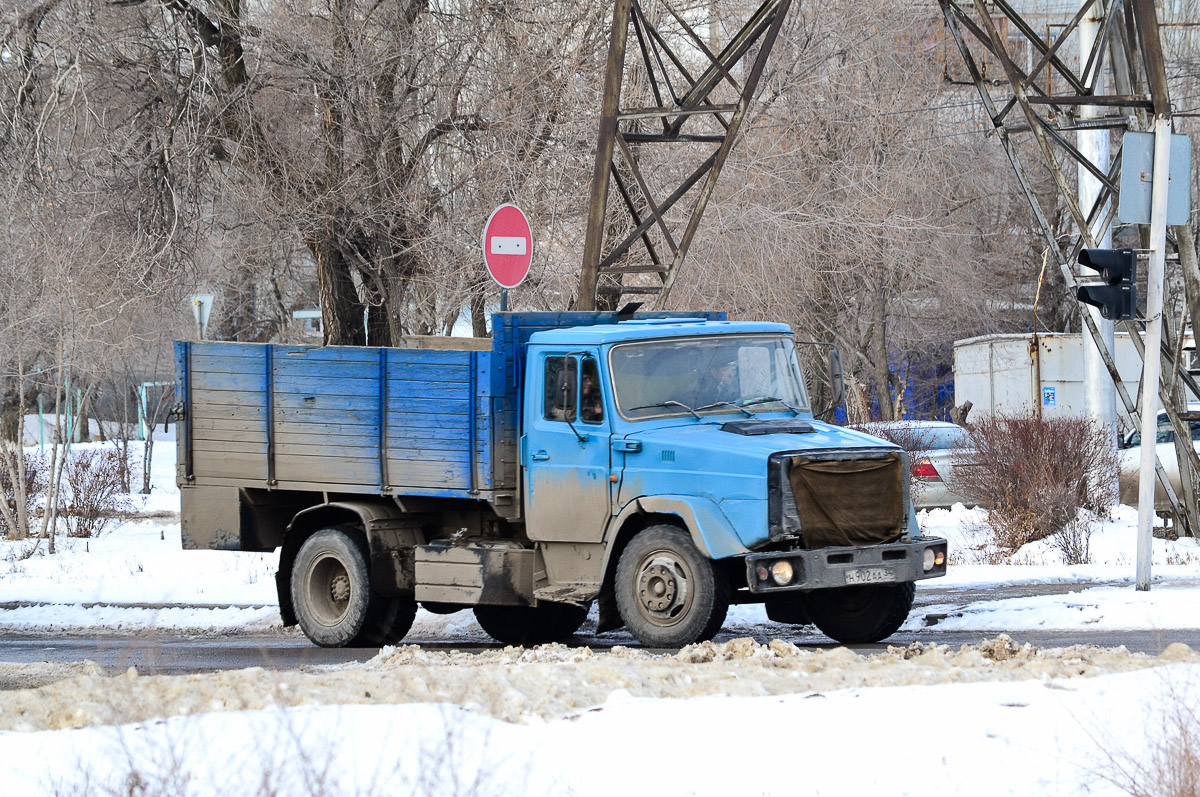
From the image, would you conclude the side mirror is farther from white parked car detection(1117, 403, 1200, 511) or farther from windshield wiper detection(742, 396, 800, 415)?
white parked car detection(1117, 403, 1200, 511)

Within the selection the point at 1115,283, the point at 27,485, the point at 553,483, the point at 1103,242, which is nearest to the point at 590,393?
the point at 553,483

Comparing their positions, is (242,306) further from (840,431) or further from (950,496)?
(840,431)

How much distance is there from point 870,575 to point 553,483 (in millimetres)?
2440

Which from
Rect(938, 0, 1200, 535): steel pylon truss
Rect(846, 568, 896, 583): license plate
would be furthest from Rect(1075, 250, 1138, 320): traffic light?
Rect(846, 568, 896, 583): license plate

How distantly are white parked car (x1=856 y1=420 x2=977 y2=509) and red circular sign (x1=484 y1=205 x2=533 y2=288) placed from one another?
892cm

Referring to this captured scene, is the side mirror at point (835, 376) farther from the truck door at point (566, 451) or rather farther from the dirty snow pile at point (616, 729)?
the dirty snow pile at point (616, 729)

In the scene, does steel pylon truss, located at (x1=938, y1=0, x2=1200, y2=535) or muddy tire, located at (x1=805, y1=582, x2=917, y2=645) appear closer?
muddy tire, located at (x1=805, y1=582, x2=917, y2=645)

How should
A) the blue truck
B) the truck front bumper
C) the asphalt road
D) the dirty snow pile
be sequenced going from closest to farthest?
the dirty snow pile, the truck front bumper, the blue truck, the asphalt road

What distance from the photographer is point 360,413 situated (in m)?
11.1

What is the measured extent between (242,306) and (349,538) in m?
29.9

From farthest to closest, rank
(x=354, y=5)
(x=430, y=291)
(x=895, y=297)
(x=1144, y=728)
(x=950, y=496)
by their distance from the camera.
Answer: (x=895, y=297), (x=950, y=496), (x=430, y=291), (x=354, y=5), (x=1144, y=728)

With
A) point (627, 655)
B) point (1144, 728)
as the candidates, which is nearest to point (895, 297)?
point (627, 655)

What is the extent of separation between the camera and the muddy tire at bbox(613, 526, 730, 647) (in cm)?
909

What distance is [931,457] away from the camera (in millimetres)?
22031
